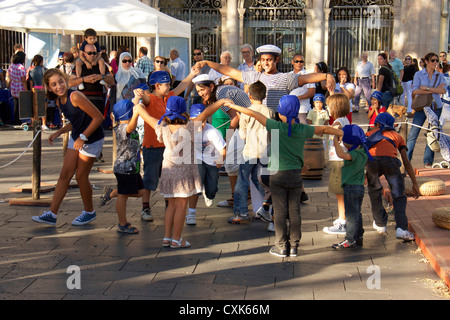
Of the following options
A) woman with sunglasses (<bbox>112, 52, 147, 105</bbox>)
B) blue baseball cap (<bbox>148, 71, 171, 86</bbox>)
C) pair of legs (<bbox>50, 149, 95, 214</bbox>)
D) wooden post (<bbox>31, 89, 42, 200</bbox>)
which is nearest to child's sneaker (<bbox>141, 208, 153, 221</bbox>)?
pair of legs (<bbox>50, 149, 95, 214</bbox>)

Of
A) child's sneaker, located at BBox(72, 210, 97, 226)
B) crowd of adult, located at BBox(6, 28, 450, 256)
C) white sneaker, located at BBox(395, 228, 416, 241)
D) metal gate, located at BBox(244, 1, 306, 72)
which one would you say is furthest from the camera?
metal gate, located at BBox(244, 1, 306, 72)

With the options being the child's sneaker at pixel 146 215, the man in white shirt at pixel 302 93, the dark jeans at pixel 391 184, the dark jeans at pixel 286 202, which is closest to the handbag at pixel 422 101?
the man in white shirt at pixel 302 93

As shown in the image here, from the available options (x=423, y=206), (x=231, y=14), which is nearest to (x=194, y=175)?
(x=423, y=206)

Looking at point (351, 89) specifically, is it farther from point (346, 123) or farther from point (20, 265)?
point (20, 265)

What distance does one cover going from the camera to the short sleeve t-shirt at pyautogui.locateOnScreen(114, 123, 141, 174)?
6.64 metres

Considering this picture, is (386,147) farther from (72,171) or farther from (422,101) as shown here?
(422,101)

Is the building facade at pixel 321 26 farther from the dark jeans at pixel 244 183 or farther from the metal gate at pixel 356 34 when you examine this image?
the dark jeans at pixel 244 183

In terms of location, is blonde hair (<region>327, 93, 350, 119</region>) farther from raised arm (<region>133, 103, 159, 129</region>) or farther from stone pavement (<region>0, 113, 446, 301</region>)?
raised arm (<region>133, 103, 159, 129</region>)

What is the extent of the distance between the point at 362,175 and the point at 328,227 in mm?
934

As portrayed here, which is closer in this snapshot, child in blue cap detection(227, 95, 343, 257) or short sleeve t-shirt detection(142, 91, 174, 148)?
child in blue cap detection(227, 95, 343, 257)

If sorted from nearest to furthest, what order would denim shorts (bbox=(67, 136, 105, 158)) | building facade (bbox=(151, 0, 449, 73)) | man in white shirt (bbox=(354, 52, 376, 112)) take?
1. denim shorts (bbox=(67, 136, 105, 158))
2. man in white shirt (bbox=(354, 52, 376, 112))
3. building facade (bbox=(151, 0, 449, 73))

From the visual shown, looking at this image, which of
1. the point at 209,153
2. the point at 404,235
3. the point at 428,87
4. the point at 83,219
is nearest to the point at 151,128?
the point at 209,153

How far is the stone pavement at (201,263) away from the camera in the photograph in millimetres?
4957

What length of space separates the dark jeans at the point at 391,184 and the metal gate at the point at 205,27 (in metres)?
17.7
